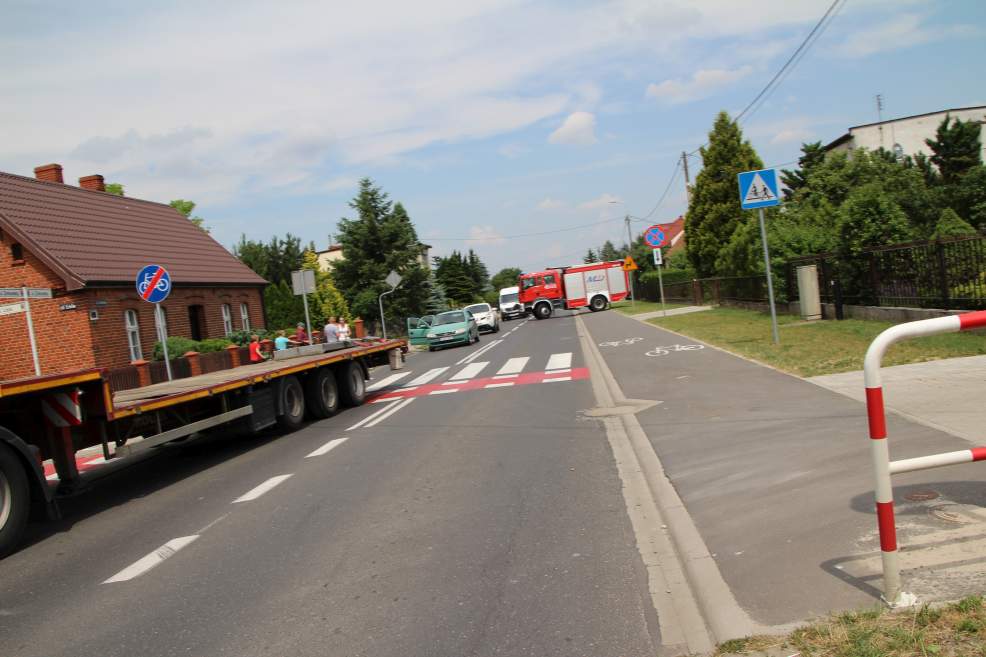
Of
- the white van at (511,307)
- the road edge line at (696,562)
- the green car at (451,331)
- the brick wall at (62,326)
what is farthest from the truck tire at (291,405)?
the white van at (511,307)

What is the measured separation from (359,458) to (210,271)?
83.5 ft

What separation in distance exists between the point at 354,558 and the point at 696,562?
2249mm

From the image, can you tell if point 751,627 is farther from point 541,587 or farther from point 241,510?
point 241,510

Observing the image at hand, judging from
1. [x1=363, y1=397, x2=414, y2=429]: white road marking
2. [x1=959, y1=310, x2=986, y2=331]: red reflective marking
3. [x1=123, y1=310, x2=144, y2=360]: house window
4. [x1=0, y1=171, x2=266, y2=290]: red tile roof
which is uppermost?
[x1=0, y1=171, x2=266, y2=290]: red tile roof

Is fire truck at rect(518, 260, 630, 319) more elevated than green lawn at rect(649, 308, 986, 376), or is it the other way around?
fire truck at rect(518, 260, 630, 319)

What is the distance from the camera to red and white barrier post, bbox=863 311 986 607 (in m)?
3.54

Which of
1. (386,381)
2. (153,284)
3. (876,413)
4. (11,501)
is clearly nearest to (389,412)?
(153,284)

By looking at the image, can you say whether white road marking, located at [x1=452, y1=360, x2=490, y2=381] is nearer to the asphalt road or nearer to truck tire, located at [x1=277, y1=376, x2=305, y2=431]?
truck tire, located at [x1=277, y1=376, x2=305, y2=431]

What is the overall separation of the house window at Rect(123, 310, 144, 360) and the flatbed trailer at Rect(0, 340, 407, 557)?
15.5m

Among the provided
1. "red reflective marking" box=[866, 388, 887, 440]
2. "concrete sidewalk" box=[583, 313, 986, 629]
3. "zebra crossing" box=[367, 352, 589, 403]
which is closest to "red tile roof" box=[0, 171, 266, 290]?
"zebra crossing" box=[367, 352, 589, 403]

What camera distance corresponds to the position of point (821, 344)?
559 inches

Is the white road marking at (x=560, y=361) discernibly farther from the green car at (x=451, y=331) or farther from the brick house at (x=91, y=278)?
the brick house at (x=91, y=278)

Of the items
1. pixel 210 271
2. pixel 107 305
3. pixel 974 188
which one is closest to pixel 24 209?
pixel 107 305

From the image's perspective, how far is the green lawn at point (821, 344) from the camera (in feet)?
36.7
